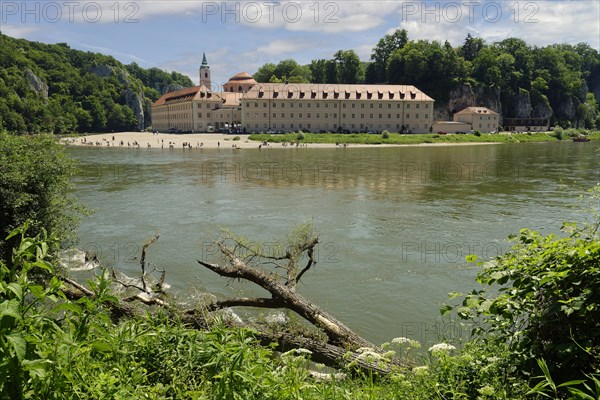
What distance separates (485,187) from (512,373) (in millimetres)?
33861

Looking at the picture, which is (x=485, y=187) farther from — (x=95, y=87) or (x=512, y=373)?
(x=95, y=87)

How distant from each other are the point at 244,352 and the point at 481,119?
435 ft

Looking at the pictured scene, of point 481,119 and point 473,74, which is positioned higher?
point 473,74

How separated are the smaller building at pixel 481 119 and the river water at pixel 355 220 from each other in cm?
7937

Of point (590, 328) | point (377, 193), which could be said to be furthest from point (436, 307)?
point (377, 193)

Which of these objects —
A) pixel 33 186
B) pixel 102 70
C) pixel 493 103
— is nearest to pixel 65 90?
pixel 102 70

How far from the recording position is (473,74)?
146 meters

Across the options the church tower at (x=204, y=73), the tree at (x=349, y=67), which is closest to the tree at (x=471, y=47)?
the tree at (x=349, y=67)

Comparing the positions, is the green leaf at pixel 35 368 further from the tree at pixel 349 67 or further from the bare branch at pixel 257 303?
the tree at pixel 349 67

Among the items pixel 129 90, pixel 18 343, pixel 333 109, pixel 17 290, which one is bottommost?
pixel 18 343

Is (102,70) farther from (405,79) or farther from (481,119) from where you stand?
(481,119)

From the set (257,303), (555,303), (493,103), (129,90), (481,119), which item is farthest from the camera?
(129,90)

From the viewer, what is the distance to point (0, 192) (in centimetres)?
1262

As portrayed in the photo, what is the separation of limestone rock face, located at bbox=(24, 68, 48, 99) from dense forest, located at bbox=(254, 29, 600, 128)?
6709 cm
